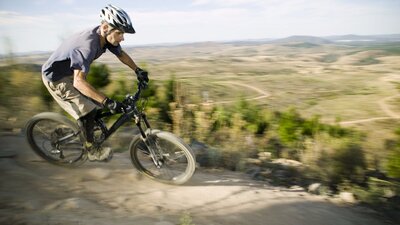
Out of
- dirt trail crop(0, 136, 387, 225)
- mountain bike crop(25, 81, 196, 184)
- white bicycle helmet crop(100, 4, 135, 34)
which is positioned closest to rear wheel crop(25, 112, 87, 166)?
mountain bike crop(25, 81, 196, 184)

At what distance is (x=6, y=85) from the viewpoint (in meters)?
7.39

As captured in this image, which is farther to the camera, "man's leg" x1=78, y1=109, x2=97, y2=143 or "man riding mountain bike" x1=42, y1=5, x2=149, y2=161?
"man's leg" x1=78, y1=109, x2=97, y2=143

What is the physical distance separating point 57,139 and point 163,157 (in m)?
1.55

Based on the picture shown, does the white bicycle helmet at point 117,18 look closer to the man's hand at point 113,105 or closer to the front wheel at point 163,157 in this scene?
the man's hand at point 113,105

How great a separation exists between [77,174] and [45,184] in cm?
A: 51

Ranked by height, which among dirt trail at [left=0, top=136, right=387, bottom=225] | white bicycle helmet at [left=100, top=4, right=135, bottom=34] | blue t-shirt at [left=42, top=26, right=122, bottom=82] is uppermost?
white bicycle helmet at [left=100, top=4, right=135, bottom=34]

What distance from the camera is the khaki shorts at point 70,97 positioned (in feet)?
13.0

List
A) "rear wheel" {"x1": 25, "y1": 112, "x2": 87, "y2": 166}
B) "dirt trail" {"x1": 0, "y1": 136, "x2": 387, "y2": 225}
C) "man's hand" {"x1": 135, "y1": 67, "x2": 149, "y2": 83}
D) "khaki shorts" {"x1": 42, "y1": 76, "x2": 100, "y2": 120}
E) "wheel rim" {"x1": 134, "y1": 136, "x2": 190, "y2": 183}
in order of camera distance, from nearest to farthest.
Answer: "dirt trail" {"x1": 0, "y1": 136, "x2": 387, "y2": 225} → "khaki shorts" {"x1": 42, "y1": 76, "x2": 100, "y2": 120} → "man's hand" {"x1": 135, "y1": 67, "x2": 149, "y2": 83} → "wheel rim" {"x1": 134, "y1": 136, "x2": 190, "y2": 183} → "rear wheel" {"x1": 25, "y1": 112, "x2": 87, "y2": 166}

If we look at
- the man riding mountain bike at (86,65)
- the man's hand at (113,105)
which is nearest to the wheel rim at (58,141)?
the man riding mountain bike at (86,65)

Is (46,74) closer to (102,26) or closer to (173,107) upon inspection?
(102,26)

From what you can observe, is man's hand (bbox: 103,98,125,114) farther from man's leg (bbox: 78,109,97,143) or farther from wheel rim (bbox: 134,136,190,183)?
→ wheel rim (bbox: 134,136,190,183)

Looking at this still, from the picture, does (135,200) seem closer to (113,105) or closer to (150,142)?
(150,142)

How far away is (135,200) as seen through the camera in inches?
151

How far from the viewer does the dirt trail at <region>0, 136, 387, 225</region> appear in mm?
3295
